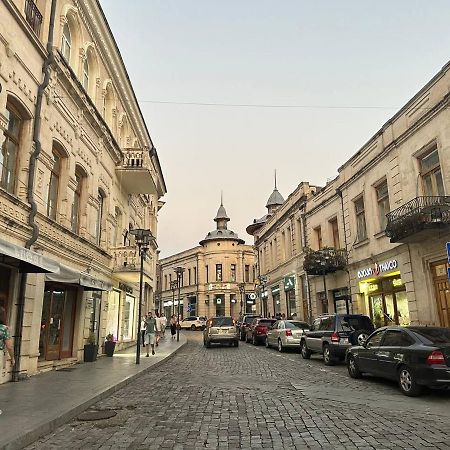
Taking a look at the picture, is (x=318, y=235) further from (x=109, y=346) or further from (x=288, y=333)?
(x=109, y=346)

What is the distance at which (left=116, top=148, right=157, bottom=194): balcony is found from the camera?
20.0 metres

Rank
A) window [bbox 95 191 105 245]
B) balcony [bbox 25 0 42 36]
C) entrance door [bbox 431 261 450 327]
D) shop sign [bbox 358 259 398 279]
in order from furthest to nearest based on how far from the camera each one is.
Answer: shop sign [bbox 358 259 398 279], window [bbox 95 191 105 245], entrance door [bbox 431 261 450 327], balcony [bbox 25 0 42 36]

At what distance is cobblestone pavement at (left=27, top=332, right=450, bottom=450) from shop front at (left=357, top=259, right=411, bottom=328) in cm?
805

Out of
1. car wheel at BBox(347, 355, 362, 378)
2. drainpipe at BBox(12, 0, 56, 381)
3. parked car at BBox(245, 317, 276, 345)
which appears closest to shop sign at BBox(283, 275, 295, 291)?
parked car at BBox(245, 317, 276, 345)

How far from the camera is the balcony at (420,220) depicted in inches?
544

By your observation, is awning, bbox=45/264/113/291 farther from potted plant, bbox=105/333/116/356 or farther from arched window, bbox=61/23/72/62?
arched window, bbox=61/23/72/62

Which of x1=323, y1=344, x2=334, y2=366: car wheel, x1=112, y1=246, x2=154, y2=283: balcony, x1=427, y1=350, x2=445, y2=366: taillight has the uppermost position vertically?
x1=112, y1=246, x2=154, y2=283: balcony

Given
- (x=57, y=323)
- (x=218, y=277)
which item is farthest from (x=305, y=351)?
(x=218, y=277)

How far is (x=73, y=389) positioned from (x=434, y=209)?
1165 centimetres

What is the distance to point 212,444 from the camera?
562 centimetres

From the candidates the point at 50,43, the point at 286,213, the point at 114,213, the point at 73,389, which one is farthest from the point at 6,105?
the point at 286,213

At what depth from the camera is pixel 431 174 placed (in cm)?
1603

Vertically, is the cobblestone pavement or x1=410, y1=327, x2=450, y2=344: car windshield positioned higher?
x1=410, y1=327, x2=450, y2=344: car windshield

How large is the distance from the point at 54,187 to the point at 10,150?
114 inches
